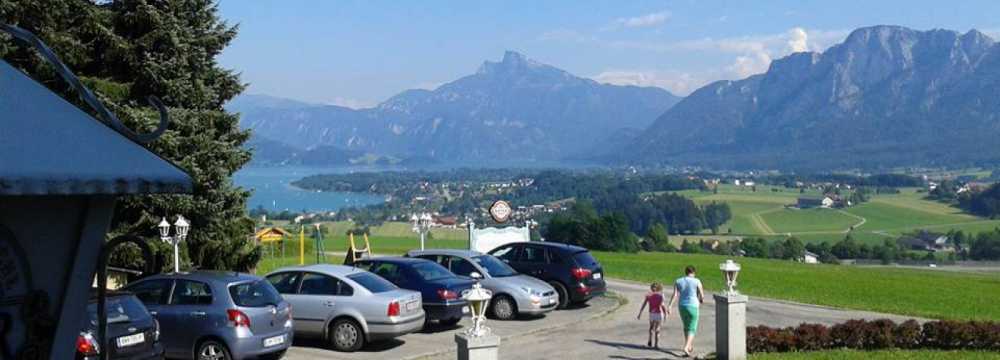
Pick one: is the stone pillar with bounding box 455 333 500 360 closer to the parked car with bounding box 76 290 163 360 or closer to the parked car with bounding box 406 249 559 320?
the parked car with bounding box 76 290 163 360

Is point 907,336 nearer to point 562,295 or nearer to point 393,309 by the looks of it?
point 562,295

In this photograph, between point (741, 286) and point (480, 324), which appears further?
point (741, 286)

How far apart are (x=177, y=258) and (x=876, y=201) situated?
519 ft

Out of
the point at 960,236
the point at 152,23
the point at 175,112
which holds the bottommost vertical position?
the point at 960,236

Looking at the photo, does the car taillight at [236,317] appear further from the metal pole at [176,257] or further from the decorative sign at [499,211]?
the decorative sign at [499,211]

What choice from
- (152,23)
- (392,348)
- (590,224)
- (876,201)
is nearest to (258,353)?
(392,348)

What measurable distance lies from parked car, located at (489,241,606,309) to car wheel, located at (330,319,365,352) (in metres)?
7.12

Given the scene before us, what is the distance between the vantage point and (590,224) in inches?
2095

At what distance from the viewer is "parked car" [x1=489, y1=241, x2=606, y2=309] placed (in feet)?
69.9

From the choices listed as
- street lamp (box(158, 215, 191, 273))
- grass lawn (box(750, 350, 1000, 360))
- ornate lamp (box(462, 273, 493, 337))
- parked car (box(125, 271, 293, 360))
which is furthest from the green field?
ornate lamp (box(462, 273, 493, 337))

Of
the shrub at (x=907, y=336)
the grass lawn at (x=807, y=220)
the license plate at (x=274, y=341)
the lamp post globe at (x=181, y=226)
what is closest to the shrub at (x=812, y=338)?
the shrub at (x=907, y=336)

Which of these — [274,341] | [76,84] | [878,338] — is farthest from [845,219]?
[76,84]

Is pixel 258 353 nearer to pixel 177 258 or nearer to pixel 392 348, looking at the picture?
pixel 392 348

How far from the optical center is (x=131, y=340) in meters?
11.0
